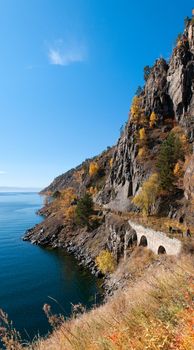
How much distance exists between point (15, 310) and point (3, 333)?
3991 cm

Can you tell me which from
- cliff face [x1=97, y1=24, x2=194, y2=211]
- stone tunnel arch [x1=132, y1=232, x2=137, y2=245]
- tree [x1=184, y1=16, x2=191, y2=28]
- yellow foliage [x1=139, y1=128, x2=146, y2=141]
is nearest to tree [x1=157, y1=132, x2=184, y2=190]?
cliff face [x1=97, y1=24, x2=194, y2=211]

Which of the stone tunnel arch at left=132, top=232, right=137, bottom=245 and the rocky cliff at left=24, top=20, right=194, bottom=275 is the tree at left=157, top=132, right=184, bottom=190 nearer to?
the rocky cliff at left=24, top=20, right=194, bottom=275

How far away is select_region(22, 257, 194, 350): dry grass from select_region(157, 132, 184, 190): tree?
49747mm

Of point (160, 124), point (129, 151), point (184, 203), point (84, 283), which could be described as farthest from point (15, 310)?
point (160, 124)

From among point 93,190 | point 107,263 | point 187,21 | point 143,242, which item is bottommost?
point 107,263

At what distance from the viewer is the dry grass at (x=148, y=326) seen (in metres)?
4.27

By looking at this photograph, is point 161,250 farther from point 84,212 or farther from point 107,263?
point 84,212

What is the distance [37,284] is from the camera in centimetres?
4862

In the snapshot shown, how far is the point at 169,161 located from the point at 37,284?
41254 mm

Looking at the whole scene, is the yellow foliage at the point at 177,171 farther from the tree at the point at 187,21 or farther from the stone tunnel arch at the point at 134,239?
the tree at the point at 187,21

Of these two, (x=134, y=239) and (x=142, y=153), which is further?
(x=142, y=153)

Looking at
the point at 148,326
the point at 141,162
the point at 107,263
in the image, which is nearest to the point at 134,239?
the point at 107,263

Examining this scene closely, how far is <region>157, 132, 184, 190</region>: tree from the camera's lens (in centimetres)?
5582

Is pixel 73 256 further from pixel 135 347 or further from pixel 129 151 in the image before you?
pixel 135 347
